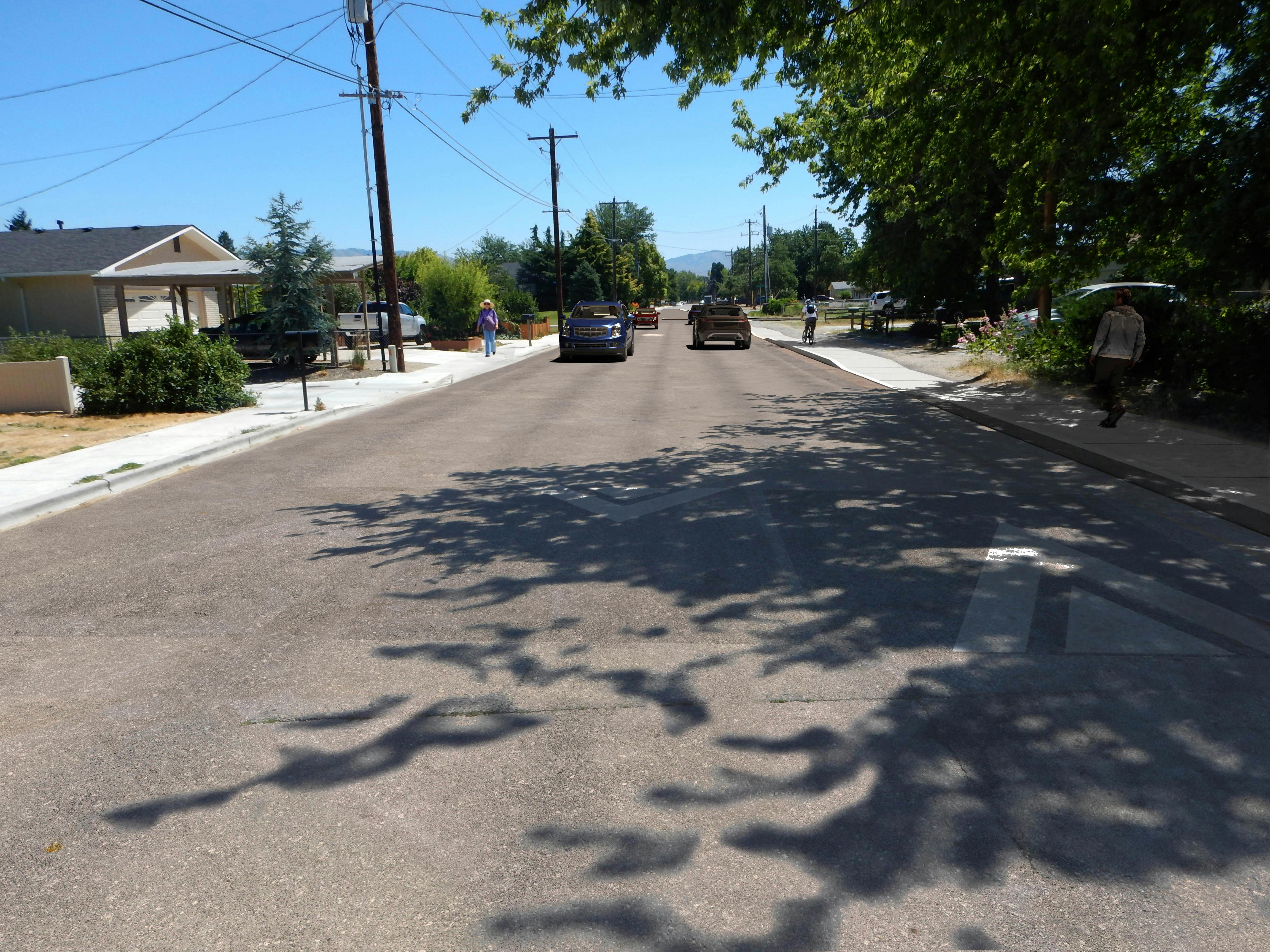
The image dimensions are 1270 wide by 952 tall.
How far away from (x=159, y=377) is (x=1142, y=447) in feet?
47.0

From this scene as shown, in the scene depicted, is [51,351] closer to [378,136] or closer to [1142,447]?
[378,136]

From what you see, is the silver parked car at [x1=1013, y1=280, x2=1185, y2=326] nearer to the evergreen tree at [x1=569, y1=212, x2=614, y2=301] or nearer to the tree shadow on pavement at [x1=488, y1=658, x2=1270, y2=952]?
the tree shadow on pavement at [x1=488, y1=658, x2=1270, y2=952]

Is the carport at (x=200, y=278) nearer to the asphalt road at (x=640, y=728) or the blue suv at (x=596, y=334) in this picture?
the blue suv at (x=596, y=334)

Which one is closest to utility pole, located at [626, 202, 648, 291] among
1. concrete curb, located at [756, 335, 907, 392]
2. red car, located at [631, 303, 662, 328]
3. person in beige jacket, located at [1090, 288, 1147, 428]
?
red car, located at [631, 303, 662, 328]

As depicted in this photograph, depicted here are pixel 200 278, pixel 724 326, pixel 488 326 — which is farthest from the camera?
pixel 724 326

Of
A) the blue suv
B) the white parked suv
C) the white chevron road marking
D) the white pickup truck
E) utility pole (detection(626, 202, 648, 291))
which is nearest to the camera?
the white chevron road marking

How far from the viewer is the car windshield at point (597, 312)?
96.0ft

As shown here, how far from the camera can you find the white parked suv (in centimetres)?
3797

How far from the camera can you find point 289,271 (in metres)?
22.3

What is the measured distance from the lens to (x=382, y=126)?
2280 centimetres

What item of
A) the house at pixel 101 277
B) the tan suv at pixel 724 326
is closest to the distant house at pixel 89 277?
the house at pixel 101 277

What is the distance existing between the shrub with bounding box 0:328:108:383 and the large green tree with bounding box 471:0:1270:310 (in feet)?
33.7

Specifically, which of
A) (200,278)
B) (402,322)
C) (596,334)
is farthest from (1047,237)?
(402,322)

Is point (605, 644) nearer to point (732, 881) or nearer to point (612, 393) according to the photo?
point (732, 881)
